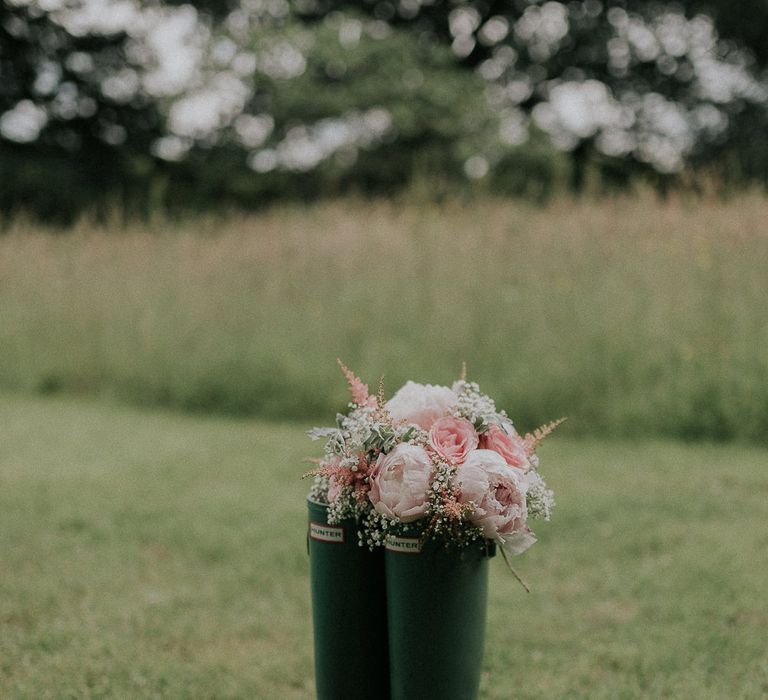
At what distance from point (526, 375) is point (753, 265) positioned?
2.07m

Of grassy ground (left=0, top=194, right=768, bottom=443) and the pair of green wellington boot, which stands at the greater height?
grassy ground (left=0, top=194, right=768, bottom=443)

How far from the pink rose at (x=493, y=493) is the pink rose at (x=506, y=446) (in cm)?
8

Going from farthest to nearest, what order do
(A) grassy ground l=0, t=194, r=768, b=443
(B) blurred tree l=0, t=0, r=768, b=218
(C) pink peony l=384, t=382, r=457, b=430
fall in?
(B) blurred tree l=0, t=0, r=768, b=218 < (A) grassy ground l=0, t=194, r=768, b=443 < (C) pink peony l=384, t=382, r=457, b=430

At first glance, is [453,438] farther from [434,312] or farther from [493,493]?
[434,312]

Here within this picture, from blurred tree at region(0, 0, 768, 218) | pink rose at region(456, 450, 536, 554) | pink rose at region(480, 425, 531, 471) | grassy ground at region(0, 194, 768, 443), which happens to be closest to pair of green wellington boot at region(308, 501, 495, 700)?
pink rose at region(456, 450, 536, 554)

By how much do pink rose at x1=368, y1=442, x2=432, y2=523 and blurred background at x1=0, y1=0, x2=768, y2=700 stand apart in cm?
114

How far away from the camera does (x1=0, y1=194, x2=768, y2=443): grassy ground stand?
6809 mm

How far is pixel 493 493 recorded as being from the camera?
235 cm

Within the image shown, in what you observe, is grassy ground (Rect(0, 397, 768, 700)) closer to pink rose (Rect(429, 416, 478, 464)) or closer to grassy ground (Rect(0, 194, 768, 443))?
grassy ground (Rect(0, 194, 768, 443))

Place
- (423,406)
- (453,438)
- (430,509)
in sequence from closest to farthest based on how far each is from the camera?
(430,509)
(453,438)
(423,406)

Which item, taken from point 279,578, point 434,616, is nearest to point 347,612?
point 434,616

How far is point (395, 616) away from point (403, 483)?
42 centimetres

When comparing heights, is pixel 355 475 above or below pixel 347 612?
above

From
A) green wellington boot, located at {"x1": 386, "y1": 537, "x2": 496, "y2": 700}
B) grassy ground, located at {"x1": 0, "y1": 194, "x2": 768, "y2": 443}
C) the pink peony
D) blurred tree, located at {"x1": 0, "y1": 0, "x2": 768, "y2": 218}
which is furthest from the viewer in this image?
blurred tree, located at {"x1": 0, "y1": 0, "x2": 768, "y2": 218}
